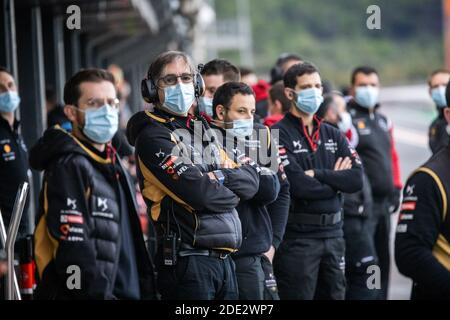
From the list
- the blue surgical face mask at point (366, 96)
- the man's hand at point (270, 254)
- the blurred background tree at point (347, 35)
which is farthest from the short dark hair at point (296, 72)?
the blurred background tree at point (347, 35)

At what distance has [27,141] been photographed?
11.5 m

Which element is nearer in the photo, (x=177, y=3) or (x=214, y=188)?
(x=214, y=188)

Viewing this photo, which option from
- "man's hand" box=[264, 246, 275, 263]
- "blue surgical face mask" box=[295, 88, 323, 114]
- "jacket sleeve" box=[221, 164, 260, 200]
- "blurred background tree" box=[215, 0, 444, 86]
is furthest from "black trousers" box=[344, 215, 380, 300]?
"blurred background tree" box=[215, 0, 444, 86]

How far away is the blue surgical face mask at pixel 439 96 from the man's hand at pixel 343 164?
9.66ft

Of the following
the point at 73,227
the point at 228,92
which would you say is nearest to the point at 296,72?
the point at 228,92

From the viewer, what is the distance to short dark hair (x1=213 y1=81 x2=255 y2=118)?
7023 mm

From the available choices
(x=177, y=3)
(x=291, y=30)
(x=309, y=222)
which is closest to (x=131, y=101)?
(x=177, y=3)

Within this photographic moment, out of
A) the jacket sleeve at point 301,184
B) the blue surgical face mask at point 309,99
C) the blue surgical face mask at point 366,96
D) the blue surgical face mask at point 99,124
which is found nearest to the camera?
the blue surgical face mask at point 99,124

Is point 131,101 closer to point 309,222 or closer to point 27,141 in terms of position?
point 27,141

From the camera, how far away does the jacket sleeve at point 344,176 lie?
25.8 ft

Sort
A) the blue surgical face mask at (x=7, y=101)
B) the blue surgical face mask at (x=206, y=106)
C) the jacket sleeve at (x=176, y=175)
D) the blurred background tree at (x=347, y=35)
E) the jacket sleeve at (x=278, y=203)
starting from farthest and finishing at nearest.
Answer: the blurred background tree at (x=347, y=35) → the blue surgical face mask at (x=7, y=101) → the blue surgical face mask at (x=206, y=106) → the jacket sleeve at (x=278, y=203) → the jacket sleeve at (x=176, y=175)

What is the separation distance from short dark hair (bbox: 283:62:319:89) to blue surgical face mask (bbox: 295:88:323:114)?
10 centimetres

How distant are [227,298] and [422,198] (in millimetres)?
1585

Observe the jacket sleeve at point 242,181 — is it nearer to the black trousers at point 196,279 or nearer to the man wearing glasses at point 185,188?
the man wearing glasses at point 185,188
